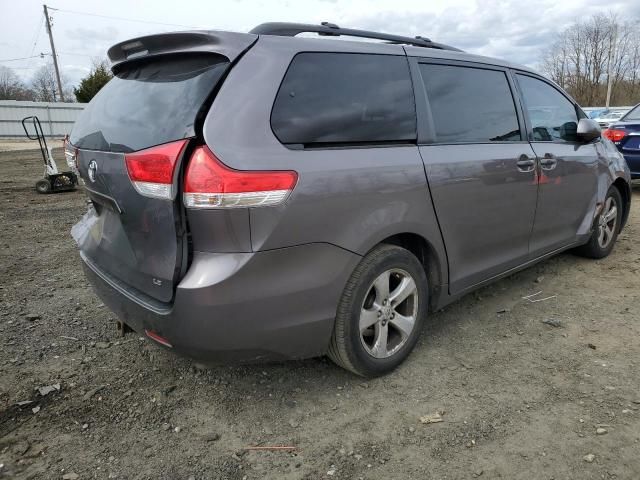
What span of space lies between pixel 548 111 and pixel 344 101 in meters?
2.27

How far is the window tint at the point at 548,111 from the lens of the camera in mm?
3756

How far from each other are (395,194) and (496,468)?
1.32 metres

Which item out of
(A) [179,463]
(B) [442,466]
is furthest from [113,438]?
(B) [442,466]

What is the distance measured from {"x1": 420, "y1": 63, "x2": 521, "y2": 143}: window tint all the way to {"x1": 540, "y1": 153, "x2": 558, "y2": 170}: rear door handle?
29cm

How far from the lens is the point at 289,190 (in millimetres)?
2176

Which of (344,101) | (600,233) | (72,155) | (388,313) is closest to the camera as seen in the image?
(344,101)

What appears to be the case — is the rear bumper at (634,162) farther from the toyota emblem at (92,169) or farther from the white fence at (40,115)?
the white fence at (40,115)

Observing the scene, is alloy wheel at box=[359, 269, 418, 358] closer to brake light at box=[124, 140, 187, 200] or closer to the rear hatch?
the rear hatch

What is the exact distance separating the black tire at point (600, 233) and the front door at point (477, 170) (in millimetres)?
1374

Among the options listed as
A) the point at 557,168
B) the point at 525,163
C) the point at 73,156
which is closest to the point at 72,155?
the point at 73,156

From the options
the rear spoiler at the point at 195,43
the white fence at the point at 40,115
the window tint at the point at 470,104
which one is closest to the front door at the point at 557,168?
the window tint at the point at 470,104

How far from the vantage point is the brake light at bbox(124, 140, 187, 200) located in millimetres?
2098

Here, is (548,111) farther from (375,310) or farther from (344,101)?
(375,310)

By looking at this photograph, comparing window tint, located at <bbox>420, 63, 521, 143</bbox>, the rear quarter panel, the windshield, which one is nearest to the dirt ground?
the rear quarter panel
